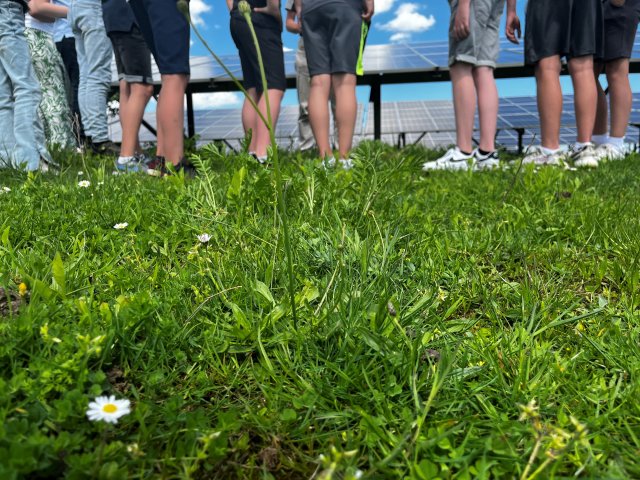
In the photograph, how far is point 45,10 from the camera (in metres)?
4.01

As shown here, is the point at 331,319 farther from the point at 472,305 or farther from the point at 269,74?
the point at 269,74

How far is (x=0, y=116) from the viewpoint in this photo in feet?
10.9

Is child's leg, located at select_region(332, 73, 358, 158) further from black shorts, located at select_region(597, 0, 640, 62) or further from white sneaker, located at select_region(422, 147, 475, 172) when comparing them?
black shorts, located at select_region(597, 0, 640, 62)

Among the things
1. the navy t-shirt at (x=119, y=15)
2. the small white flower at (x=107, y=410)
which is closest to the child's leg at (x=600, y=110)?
the navy t-shirt at (x=119, y=15)

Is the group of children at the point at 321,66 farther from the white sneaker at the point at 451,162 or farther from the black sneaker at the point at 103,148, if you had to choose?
the black sneaker at the point at 103,148

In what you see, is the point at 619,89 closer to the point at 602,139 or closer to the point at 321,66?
the point at 602,139

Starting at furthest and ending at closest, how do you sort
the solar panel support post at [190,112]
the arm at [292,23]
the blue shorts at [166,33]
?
the solar panel support post at [190,112]
the arm at [292,23]
the blue shorts at [166,33]

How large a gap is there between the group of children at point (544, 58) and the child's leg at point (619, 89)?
0.28 ft

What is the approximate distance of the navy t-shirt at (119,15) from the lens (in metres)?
3.61

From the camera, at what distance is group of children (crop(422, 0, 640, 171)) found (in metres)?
3.63

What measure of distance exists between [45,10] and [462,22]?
3247 mm

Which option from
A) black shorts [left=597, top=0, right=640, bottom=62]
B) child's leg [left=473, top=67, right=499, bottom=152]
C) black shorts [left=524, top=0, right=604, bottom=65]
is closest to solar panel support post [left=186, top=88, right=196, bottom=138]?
child's leg [left=473, top=67, right=499, bottom=152]

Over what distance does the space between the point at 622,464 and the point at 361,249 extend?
79 cm

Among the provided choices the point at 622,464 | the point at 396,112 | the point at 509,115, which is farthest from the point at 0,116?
the point at 396,112
